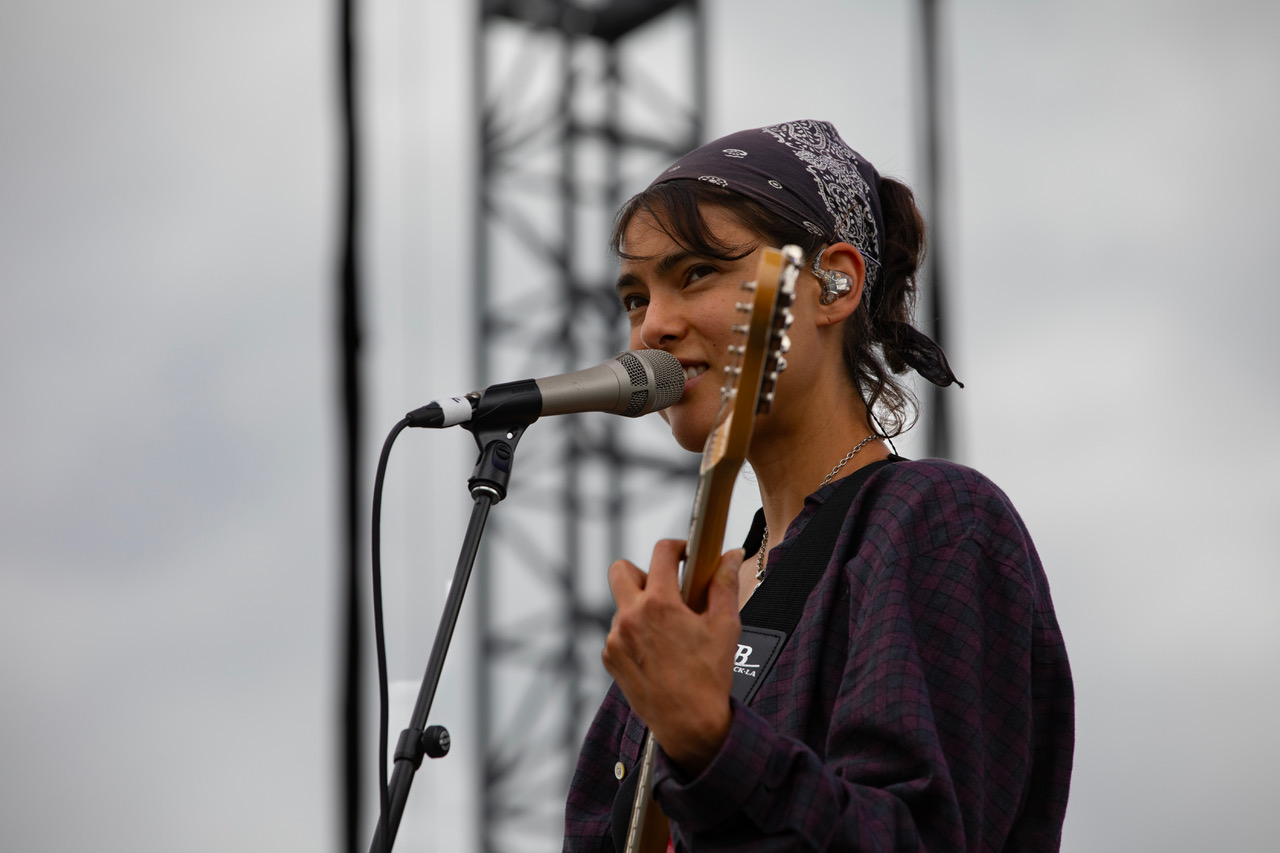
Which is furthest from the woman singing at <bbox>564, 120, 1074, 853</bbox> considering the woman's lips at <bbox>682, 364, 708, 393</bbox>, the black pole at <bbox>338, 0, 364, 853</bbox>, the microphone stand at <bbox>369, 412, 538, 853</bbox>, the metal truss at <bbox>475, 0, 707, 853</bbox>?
the metal truss at <bbox>475, 0, 707, 853</bbox>

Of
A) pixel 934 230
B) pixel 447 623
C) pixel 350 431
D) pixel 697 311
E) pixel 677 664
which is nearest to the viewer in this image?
pixel 677 664

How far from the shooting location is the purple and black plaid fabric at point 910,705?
1.09m

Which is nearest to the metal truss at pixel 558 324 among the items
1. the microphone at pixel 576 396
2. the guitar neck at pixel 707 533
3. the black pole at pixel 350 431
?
the black pole at pixel 350 431

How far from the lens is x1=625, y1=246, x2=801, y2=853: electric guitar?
1.13 metres

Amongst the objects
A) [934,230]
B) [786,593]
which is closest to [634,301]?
[786,593]

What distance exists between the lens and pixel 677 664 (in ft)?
3.62

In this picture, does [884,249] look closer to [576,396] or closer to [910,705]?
[576,396]

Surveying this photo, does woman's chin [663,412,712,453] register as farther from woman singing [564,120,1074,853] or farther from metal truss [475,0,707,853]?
metal truss [475,0,707,853]

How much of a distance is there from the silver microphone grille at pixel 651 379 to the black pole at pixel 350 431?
195cm

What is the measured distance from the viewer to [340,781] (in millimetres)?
3223

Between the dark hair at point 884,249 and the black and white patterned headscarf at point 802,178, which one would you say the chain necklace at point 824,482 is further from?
the black and white patterned headscarf at point 802,178

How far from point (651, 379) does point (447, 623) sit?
0.43m

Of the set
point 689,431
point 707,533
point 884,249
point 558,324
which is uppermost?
point 558,324

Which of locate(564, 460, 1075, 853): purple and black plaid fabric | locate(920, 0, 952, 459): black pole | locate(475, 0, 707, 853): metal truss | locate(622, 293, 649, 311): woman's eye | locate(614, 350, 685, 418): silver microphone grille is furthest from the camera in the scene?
locate(475, 0, 707, 853): metal truss
